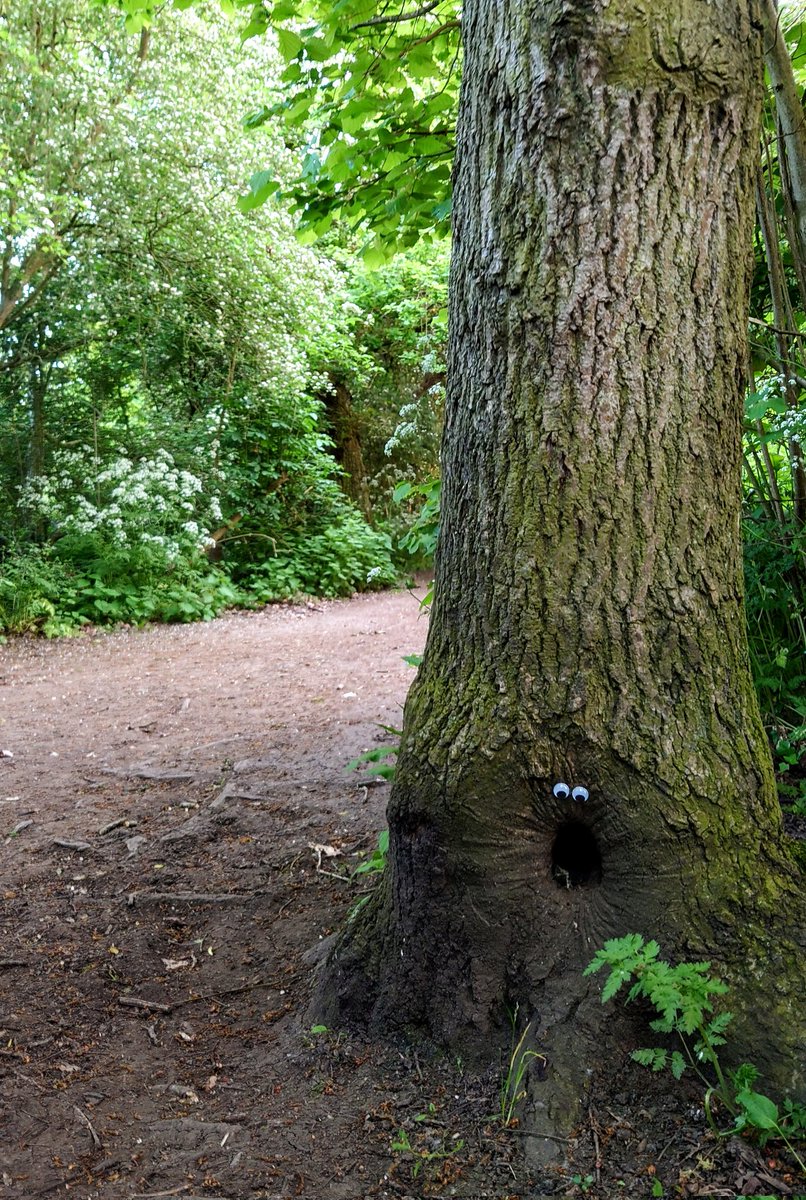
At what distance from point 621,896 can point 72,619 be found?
9486mm

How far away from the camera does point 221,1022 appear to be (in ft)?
8.67

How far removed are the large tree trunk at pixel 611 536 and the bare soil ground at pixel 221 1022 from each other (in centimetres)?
25

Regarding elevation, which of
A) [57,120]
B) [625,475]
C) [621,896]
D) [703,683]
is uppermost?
[57,120]

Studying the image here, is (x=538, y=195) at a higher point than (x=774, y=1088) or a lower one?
higher

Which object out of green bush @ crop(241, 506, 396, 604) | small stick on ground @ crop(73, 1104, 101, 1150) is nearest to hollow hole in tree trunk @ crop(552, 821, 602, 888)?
small stick on ground @ crop(73, 1104, 101, 1150)

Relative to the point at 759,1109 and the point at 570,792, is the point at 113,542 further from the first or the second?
the point at 759,1109

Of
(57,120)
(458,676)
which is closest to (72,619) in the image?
(57,120)

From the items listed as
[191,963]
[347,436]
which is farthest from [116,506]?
[191,963]

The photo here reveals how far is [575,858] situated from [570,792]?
0.90ft

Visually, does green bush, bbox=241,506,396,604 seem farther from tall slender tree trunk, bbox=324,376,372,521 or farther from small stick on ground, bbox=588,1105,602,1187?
small stick on ground, bbox=588,1105,602,1187

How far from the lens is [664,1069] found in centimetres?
194

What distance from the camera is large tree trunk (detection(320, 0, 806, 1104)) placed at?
1991mm

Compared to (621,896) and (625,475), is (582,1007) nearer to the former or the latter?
(621,896)

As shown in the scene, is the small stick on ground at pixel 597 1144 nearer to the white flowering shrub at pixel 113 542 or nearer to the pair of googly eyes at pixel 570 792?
the pair of googly eyes at pixel 570 792
